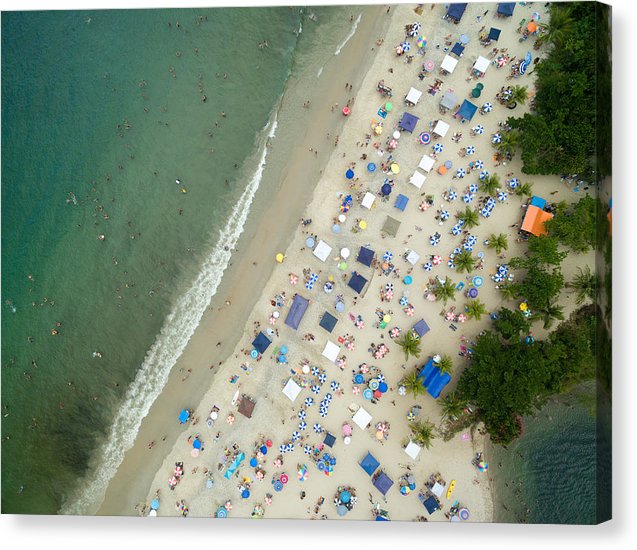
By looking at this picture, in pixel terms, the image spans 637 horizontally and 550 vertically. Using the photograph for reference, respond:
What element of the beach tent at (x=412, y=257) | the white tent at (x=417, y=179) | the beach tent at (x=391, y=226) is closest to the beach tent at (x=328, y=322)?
the beach tent at (x=412, y=257)

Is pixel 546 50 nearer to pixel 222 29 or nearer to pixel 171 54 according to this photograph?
pixel 222 29

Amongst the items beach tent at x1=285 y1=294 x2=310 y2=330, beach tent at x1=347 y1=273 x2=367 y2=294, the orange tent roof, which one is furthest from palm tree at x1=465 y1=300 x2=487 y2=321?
beach tent at x1=285 y1=294 x2=310 y2=330

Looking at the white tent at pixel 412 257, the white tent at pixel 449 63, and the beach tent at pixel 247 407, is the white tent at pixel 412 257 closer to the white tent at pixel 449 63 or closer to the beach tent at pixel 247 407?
the white tent at pixel 449 63

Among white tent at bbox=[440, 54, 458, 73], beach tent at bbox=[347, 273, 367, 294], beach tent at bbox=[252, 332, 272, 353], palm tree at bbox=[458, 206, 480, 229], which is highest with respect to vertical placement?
white tent at bbox=[440, 54, 458, 73]

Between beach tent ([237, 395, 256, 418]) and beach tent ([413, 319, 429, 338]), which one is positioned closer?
beach tent ([413, 319, 429, 338])

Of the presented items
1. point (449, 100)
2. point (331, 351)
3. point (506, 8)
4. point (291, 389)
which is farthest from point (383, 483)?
point (506, 8)

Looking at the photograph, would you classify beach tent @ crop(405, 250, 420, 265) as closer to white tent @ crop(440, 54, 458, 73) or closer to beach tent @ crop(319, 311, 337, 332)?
beach tent @ crop(319, 311, 337, 332)
